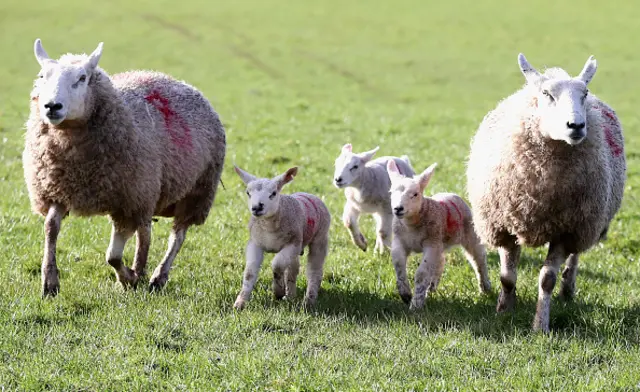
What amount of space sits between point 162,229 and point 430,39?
78.9 feet

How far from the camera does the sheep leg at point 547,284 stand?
735 centimetres

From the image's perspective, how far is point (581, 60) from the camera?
29.5 m

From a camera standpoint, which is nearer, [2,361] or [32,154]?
[2,361]

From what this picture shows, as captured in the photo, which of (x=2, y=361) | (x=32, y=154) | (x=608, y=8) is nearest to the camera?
(x=2, y=361)

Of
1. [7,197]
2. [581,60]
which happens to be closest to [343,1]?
[581,60]

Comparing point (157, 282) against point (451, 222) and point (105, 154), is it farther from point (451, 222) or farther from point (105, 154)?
point (451, 222)

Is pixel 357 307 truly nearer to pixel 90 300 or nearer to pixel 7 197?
pixel 90 300

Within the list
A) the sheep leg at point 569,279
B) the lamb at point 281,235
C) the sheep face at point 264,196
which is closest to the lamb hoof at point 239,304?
the lamb at point 281,235

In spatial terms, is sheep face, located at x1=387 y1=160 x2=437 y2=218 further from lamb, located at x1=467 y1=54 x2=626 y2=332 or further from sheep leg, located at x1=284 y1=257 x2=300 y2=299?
sheep leg, located at x1=284 y1=257 x2=300 y2=299

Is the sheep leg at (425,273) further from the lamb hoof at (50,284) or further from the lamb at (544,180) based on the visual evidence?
the lamb hoof at (50,284)

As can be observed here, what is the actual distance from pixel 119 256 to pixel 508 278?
3371 mm

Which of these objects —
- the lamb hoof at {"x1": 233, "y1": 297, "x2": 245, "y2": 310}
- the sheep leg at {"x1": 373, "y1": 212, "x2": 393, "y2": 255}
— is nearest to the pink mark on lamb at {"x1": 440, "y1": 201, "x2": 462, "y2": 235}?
the sheep leg at {"x1": 373, "y1": 212, "x2": 393, "y2": 255}

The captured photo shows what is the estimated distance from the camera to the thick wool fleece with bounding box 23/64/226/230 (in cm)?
795

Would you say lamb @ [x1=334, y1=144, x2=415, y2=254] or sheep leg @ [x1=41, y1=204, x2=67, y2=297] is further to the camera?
lamb @ [x1=334, y1=144, x2=415, y2=254]
